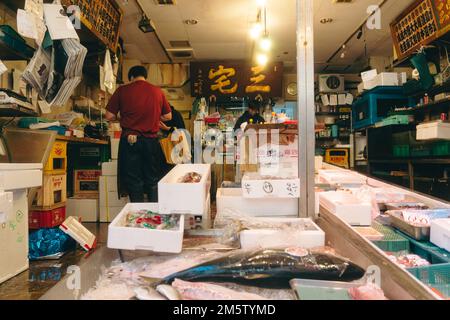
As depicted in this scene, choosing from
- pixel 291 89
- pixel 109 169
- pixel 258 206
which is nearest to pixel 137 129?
pixel 109 169

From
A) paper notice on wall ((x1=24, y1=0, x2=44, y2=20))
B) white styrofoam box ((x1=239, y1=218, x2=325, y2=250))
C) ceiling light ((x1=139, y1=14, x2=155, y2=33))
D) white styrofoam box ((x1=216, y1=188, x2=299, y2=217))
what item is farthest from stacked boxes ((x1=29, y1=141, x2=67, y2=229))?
→ white styrofoam box ((x1=239, y1=218, x2=325, y2=250))

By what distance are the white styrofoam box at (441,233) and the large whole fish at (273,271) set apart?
70cm

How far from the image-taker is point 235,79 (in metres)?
7.09

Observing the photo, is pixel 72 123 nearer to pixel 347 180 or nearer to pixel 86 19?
pixel 86 19

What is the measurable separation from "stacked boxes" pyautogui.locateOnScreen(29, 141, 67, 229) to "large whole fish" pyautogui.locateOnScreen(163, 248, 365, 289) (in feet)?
9.04

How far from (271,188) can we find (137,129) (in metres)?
2.43

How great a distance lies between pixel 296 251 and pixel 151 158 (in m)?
2.76

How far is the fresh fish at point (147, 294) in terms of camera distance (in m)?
0.77

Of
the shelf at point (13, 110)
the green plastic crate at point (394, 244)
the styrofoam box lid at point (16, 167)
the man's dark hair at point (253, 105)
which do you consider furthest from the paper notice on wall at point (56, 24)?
the man's dark hair at point (253, 105)

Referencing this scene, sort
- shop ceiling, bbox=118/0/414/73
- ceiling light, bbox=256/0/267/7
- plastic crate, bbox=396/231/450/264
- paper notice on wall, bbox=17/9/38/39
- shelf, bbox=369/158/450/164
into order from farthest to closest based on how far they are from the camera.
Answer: shop ceiling, bbox=118/0/414/73 → ceiling light, bbox=256/0/267/7 → shelf, bbox=369/158/450/164 → paper notice on wall, bbox=17/9/38/39 → plastic crate, bbox=396/231/450/264

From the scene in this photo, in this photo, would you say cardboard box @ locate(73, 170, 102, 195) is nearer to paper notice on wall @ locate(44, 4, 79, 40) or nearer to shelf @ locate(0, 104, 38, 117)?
shelf @ locate(0, 104, 38, 117)

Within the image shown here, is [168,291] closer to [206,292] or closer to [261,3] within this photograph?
[206,292]

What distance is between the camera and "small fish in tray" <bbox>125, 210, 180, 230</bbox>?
111 cm

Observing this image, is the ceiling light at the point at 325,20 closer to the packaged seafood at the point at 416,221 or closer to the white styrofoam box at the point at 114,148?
the white styrofoam box at the point at 114,148
